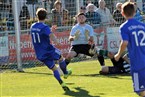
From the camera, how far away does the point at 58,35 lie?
16297 mm

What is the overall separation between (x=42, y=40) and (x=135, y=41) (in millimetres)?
3626

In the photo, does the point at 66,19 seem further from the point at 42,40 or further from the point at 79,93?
the point at 79,93

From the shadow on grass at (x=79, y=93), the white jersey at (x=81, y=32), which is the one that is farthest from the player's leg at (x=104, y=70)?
the shadow on grass at (x=79, y=93)

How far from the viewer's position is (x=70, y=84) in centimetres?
1071

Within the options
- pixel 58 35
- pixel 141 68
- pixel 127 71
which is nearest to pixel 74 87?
pixel 127 71

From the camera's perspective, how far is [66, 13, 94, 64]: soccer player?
12.6m

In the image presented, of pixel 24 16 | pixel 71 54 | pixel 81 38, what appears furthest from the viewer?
pixel 24 16

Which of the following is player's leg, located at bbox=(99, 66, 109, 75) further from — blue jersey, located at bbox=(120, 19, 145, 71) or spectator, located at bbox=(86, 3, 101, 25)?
blue jersey, located at bbox=(120, 19, 145, 71)

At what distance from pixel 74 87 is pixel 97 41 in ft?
22.3

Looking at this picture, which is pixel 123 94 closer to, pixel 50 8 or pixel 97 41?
pixel 97 41

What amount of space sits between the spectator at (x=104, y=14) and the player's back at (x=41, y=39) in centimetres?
678

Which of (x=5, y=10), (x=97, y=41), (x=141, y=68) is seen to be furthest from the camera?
(x=97, y=41)

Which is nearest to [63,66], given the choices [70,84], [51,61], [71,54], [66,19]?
[70,84]

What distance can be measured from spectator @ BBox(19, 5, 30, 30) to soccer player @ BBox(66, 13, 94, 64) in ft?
11.6
